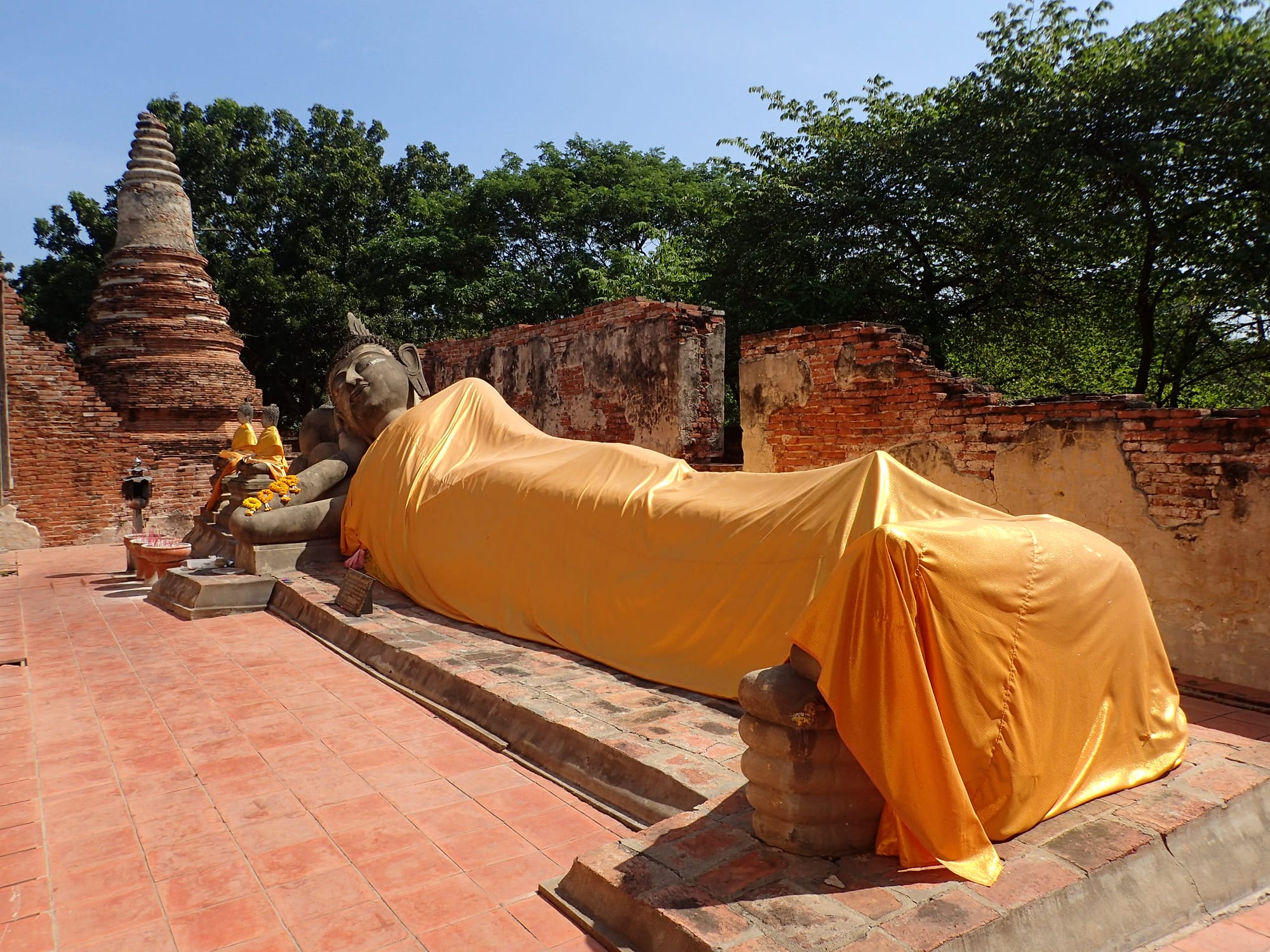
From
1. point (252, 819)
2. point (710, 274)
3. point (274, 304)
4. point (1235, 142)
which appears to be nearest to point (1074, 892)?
point (252, 819)

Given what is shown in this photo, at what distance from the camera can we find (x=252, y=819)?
2814 millimetres

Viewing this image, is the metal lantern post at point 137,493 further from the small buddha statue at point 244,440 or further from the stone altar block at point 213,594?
the stone altar block at point 213,594

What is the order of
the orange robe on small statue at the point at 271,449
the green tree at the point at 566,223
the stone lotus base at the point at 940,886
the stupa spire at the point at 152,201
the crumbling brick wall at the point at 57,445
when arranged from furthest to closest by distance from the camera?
the green tree at the point at 566,223, the stupa spire at the point at 152,201, the crumbling brick wall at the point at 57,445, the orange robe on small statue at the point at 271,449, the stone lotus base at the point at 940,886

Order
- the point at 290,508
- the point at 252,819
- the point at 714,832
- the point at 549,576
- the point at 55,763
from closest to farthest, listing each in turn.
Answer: the point at 714,832 → the point at 252,819 → the point at 55,763 → the point at 549,576 → the point at 290,508

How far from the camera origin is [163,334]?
1355 cm

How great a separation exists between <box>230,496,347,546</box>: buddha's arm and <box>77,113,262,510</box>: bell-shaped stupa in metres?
6.80

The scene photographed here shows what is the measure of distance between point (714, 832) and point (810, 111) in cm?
1079

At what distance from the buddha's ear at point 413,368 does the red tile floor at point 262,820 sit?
3.07 meters

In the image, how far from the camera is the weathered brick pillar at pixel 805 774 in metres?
2.13

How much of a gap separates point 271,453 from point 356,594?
3056 mm

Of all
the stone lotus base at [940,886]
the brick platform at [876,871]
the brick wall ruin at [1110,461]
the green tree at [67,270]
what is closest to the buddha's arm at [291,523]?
the brick wall ruin at [1110,461]

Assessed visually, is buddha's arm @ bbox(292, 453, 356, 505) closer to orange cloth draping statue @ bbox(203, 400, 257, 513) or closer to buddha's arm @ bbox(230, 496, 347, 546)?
buddha's arm @ bbox(230, 496, 347, 546)

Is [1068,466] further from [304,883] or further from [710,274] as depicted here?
[710,274]

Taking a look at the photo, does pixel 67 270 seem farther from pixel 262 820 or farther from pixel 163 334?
pixel 262 820
